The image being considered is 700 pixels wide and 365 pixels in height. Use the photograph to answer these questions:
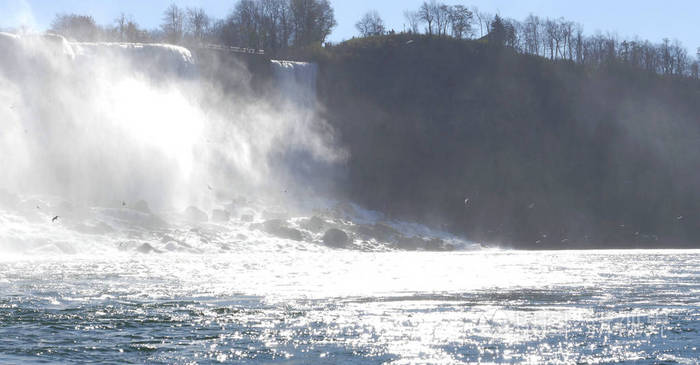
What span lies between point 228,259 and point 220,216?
15510 mm

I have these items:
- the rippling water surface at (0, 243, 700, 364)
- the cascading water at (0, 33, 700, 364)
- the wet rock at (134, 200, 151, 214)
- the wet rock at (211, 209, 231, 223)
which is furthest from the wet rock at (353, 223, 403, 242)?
the rippling water surface at (0, 243, 700, 364)

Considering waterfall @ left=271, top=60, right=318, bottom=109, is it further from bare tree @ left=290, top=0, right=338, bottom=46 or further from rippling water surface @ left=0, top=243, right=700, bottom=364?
rippling water surface @ left=0, top=243, right=700, bottom=364

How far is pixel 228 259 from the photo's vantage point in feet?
133

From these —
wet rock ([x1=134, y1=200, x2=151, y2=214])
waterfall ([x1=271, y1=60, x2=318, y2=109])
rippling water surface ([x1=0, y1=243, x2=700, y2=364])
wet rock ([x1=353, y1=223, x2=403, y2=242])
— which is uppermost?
waterfall ([x1=271, y1=60, x2=318, y2=109])

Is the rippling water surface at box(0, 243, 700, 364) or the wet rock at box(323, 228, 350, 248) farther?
the wet rock at box(323, 228, 350, 248)

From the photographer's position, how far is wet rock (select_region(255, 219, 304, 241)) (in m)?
53.0

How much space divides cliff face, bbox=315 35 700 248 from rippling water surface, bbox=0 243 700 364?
41.0 meters

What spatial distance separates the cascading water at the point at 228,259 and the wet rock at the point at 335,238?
0.16 meters

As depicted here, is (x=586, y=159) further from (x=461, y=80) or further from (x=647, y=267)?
(x=647, y=267)

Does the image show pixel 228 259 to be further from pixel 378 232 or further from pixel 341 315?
pixel 341 315

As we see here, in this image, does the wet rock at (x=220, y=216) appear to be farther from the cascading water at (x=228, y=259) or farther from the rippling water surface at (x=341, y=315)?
the rippling water surface at (x=341, y=315)

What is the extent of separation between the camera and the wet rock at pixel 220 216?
5516 cm

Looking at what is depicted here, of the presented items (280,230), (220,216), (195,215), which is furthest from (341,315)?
(220,216)

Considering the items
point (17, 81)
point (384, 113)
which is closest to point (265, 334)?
point (17, 81)
